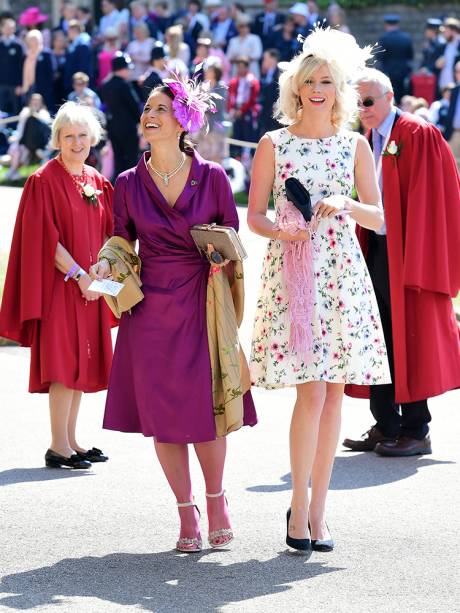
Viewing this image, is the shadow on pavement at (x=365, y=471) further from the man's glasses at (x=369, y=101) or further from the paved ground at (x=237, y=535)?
the man's glasses at (x=369, y=101)

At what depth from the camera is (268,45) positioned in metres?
22.1

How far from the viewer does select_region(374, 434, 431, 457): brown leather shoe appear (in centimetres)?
760

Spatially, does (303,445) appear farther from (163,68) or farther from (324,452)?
(163,68)

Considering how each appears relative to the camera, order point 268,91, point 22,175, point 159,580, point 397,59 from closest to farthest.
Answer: point 159,580, point 268,91, point 22,175, point 397,59

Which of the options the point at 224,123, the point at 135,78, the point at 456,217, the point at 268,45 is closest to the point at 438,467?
the point at 456,217

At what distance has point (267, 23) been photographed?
22.6 metres

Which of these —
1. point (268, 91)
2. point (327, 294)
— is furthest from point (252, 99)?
point (327, 294)

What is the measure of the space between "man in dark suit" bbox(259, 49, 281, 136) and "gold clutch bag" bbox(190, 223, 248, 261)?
13.0 metres

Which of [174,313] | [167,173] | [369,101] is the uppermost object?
[369,101]

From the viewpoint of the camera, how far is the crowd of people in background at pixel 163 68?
57.5 feet

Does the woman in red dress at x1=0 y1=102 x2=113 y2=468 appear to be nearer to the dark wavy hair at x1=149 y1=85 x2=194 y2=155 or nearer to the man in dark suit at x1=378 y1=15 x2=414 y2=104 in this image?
the dark wavy hair at x1=149 y1=85 x2=194 y2=155

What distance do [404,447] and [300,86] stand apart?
2572 millimetres

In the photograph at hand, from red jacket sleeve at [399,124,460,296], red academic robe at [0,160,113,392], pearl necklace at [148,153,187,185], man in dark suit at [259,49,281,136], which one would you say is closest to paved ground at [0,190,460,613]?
red academic robe at [0,160,113,392]

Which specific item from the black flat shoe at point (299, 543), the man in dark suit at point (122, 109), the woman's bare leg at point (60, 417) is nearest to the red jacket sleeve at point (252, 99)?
the man in dark suit at point (122, 109)
